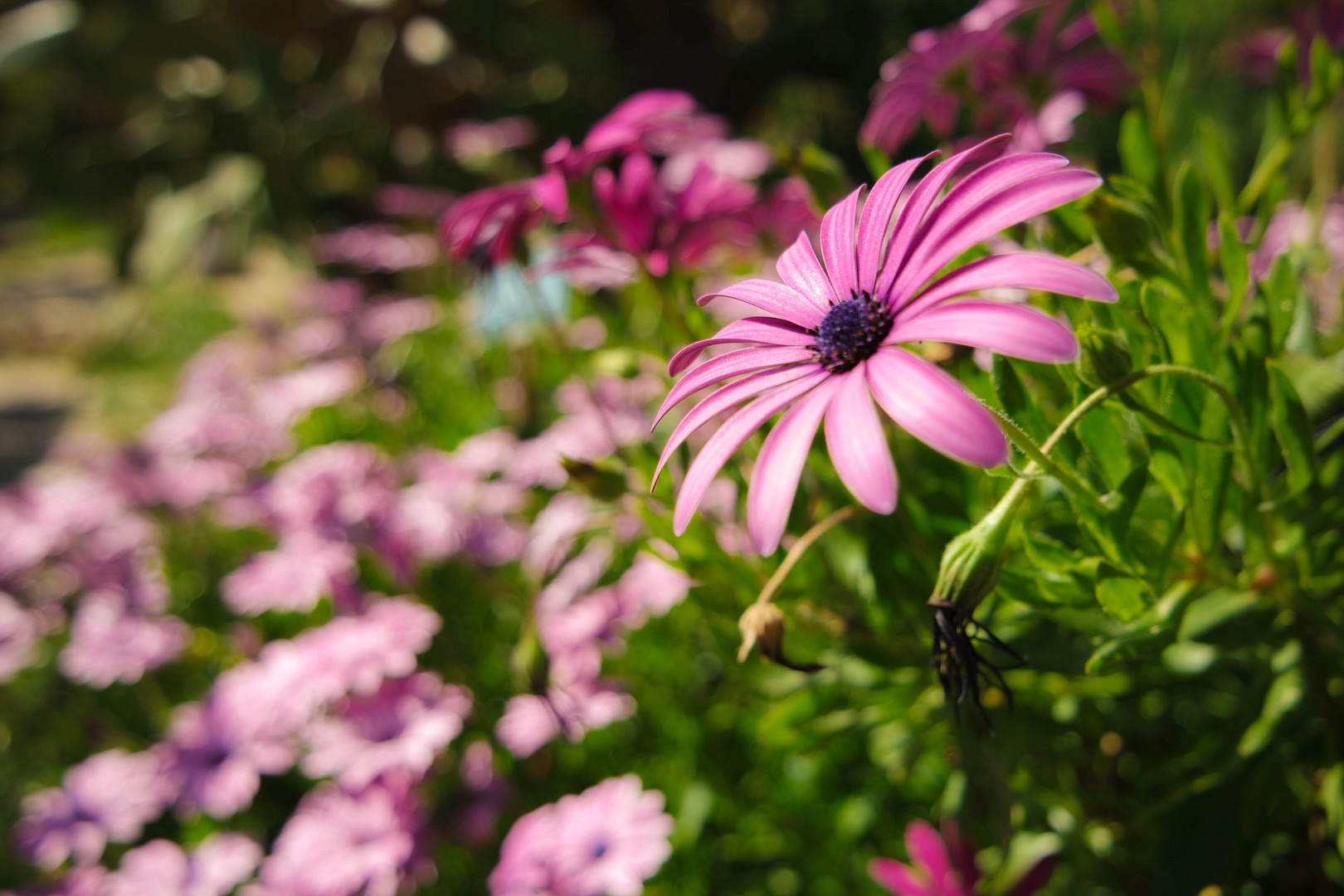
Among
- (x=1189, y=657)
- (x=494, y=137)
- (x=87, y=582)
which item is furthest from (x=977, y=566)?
(x=494, y=137)

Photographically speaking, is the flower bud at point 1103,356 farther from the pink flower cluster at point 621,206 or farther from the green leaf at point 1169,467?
the pink flower cluster at point 621,206

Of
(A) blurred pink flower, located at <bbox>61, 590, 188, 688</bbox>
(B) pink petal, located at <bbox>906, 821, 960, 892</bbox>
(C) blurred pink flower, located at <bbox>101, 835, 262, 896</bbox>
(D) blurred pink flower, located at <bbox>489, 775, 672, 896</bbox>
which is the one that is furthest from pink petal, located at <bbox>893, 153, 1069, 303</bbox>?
(A) blurred pink flower, located at <bbox>61, 590, 188, 688</bbox>

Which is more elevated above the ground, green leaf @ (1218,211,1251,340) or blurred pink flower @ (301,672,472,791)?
green leaf @ (1218,211,1251,340)

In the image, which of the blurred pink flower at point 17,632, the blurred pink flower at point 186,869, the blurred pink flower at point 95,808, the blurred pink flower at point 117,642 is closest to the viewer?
the blurred pink flower at point 186,869

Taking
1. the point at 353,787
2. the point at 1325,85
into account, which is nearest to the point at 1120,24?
the point at 1325,85

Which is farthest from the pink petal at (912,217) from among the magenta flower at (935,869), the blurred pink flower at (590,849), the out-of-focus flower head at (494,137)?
the out-of-focus flower head at (494,137)

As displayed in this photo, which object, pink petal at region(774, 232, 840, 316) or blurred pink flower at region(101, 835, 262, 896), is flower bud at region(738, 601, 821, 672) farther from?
blurred pink flower at region(101, 835, 262, 896)

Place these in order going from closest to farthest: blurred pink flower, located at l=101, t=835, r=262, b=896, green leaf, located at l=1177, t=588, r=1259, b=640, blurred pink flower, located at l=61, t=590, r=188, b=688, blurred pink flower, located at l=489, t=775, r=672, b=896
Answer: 1. green leaf, located at l=1177, t=588, r=1259, b=640
2. blurred pink flower, located at l=489, t=775, r=672, b=896
3. blurred pink flower, located at l=101, t=835, r=262, b=896
4. blurred pink flower, located at l=61, t=590, r=188, b=688
